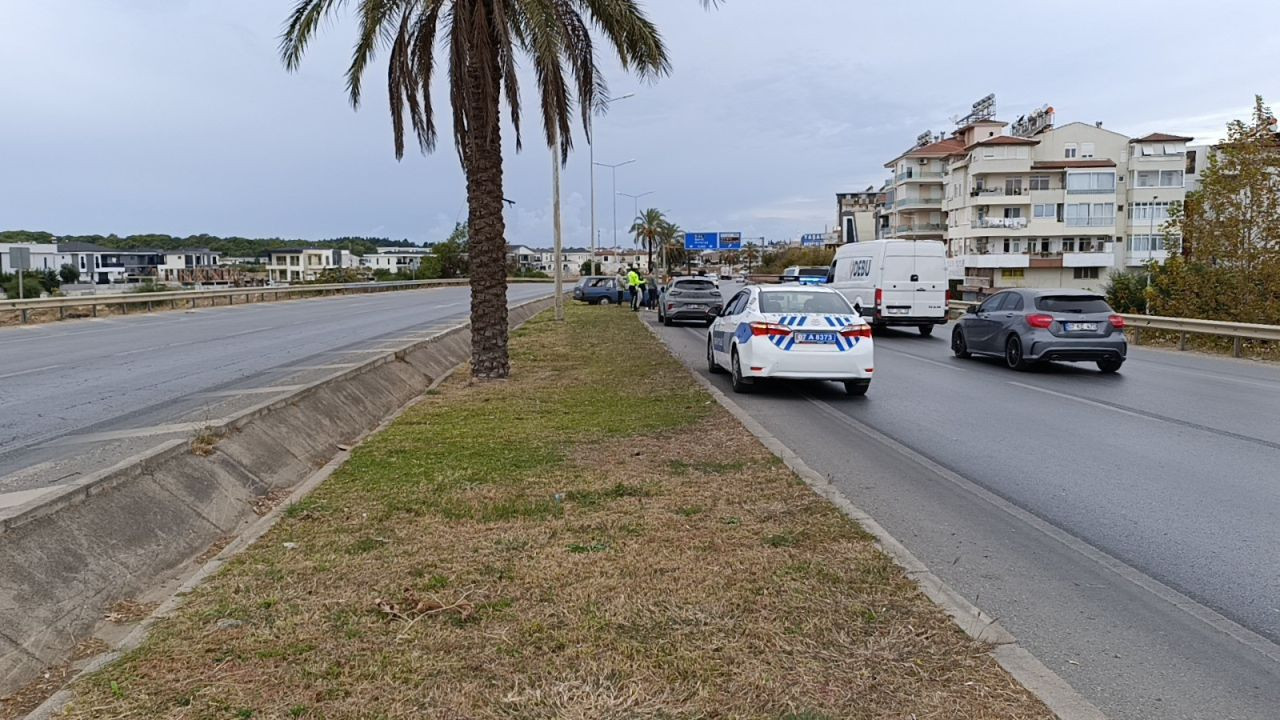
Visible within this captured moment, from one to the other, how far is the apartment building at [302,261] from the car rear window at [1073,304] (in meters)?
137

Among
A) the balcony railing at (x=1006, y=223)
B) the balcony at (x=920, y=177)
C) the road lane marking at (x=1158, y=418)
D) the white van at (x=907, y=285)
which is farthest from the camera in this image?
the balcony at (x=920, y=177)

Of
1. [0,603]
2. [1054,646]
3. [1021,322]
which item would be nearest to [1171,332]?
[1021,322]

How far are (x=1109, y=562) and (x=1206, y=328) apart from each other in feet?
56.4

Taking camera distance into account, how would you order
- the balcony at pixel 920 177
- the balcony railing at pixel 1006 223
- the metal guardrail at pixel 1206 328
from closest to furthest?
the metal guardrail at pixel 1206 328, the balcony railing at pixel 1006 223, the balcony at pixel 920 177

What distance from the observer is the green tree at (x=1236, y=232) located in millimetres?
21312

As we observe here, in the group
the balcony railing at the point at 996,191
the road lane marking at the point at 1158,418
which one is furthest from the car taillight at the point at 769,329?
the balcony railing at the point at 996,191

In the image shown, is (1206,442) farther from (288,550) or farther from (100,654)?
(100,654)

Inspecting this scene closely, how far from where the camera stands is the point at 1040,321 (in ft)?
50.9

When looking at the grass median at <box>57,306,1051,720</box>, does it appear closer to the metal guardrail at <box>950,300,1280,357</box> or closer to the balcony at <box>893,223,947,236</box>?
the metal guardrail at <box>950,300,1280,357</box>

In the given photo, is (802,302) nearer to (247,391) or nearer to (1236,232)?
(247,391)

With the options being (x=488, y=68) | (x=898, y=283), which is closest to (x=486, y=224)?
(x=488, y=68)

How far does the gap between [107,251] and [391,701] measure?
140831 millimetres

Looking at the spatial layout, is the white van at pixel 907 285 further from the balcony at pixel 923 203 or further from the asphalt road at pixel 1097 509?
the balcony at pixel 923 203

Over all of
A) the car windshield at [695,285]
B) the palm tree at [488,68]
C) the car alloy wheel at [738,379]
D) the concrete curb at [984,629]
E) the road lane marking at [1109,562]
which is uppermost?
the palm tree at [488,68]
